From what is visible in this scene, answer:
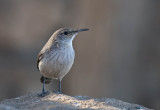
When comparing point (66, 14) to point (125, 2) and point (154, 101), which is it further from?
point (154, 101)

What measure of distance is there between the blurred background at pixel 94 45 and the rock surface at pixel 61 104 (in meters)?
8.97

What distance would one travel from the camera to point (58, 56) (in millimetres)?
9781

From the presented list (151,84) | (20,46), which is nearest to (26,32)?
Answer: (20,46)

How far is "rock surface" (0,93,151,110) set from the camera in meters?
7.95

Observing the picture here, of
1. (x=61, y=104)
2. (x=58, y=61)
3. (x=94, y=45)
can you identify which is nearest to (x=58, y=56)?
(x=58, y=61)

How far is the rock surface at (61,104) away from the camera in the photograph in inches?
313

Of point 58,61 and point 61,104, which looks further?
point 58,61

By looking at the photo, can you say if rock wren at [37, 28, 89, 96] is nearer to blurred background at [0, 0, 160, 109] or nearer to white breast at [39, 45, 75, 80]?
white breast at [39, 45, 75, 80]

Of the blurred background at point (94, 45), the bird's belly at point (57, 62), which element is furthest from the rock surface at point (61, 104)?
the blurred background at point (94, 45)

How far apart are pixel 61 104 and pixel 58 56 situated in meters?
1.87

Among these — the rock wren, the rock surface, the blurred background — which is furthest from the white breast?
the blurred background

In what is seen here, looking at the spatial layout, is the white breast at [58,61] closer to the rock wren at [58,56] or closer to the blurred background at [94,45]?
the rock wren at [58,56]

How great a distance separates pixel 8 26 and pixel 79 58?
138 inches

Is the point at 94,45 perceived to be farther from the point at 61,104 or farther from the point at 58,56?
the point at 61,104
